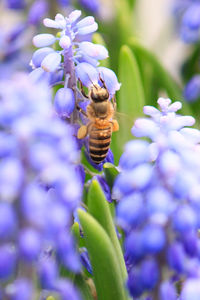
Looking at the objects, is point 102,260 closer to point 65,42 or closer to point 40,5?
point 65,42

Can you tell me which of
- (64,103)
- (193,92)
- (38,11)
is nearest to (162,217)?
(64,103)

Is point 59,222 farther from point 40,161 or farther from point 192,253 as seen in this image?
A: point 192,253

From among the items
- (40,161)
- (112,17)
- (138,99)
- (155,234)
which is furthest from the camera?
(112,17)

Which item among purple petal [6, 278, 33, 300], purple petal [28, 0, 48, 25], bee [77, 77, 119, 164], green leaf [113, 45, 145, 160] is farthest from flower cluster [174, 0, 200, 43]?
purple petal [6, 278, 33, 300]

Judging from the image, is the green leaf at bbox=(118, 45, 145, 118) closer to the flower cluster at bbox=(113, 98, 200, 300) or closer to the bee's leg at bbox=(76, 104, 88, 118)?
the bee's leg at bbox=(76, 104, 88, 118)

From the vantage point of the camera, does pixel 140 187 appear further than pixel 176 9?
No

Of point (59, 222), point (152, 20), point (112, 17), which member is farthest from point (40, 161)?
point (152, 20)

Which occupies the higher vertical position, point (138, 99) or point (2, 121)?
point (2, 121)
